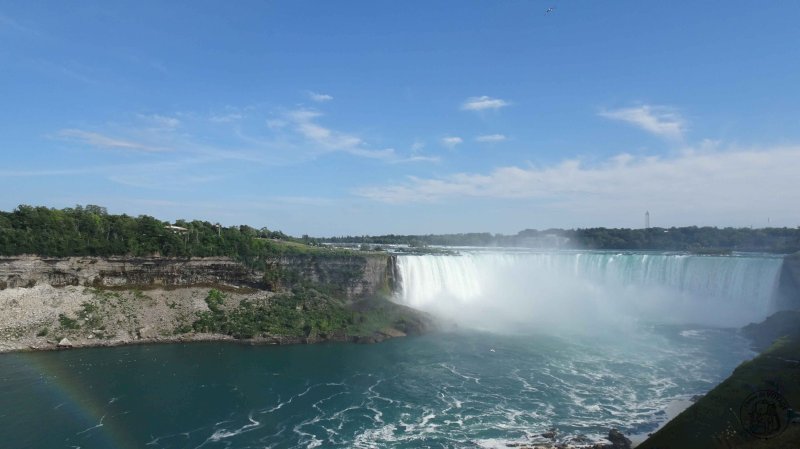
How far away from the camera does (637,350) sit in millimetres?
33000

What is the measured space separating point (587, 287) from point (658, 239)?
40.6 meters

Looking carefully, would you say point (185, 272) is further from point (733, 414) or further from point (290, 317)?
point (733, 414)

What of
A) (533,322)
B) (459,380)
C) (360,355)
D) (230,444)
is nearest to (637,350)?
(533,322)

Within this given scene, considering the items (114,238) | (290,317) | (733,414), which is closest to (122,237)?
(114,238)

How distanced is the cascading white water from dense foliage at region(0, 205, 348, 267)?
43.1 ft

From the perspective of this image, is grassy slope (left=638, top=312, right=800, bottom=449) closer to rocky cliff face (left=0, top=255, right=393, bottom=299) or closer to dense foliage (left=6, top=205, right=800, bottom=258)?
rocky cliff face (left=0, top=255, right=393, bottom=299)

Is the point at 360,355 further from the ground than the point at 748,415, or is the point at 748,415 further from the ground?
the point at 748,415

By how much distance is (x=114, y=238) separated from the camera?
39.2m

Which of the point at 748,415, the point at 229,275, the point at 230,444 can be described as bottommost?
the point at 230,444

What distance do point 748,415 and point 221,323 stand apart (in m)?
33.0

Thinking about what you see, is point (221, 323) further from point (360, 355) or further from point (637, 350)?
point (637, 350)
